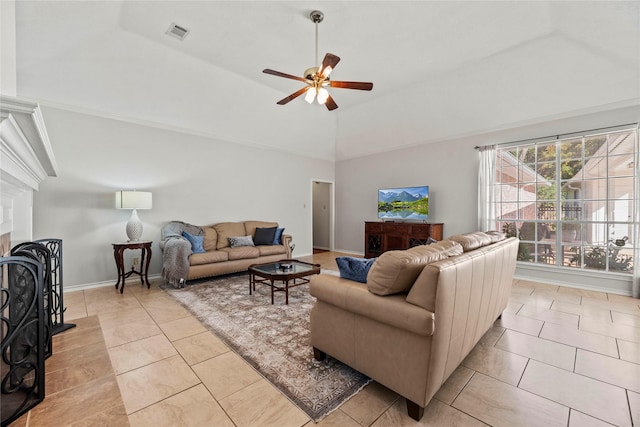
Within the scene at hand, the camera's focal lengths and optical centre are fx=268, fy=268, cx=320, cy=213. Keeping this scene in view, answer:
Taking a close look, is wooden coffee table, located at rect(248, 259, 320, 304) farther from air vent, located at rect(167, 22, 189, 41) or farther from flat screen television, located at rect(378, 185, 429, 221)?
air vent, located at rect(167, 22, 189, 41)

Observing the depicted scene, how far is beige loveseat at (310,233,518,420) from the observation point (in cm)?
143

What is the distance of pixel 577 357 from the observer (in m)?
2.15

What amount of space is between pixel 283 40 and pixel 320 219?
528 centimetres

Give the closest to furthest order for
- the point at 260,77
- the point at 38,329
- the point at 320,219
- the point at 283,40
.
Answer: the point at 38,329
the point at 283,40
the point at 260,77
the point at 320,219

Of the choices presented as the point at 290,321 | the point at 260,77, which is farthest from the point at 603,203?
the point at 260,77

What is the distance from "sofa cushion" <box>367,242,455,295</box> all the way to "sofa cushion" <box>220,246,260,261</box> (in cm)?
333

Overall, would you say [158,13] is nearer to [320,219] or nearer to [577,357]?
[577,357]

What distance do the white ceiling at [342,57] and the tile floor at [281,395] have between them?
3.05 meters

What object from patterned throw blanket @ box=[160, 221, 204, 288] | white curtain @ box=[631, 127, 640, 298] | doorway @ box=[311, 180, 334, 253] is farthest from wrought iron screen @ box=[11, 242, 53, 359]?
white curtain @ box=[631, 127, 640, 298]

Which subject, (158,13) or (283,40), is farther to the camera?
(283,40)

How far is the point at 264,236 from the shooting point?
523 cm

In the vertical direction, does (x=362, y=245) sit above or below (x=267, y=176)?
below

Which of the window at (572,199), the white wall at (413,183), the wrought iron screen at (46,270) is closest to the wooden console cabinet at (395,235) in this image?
the white wall at (413,183)

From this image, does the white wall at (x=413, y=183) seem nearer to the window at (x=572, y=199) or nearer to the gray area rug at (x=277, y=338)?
the window at (x=572, y=199)
